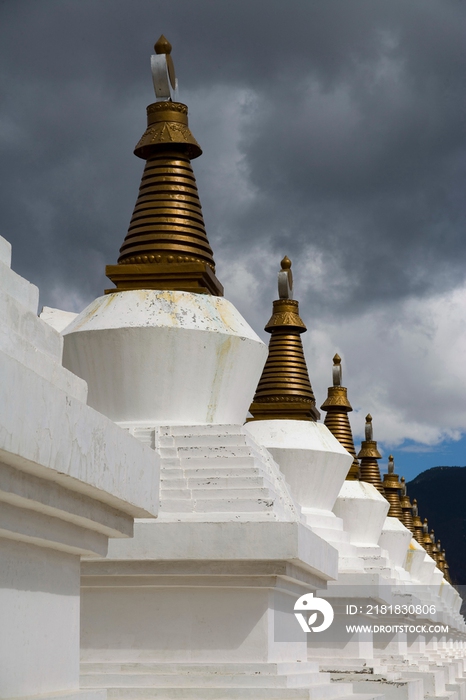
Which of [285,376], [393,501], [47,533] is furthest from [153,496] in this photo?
[393,501]

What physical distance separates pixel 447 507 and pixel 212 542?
489 ft

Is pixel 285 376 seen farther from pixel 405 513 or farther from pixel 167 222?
pixel 405 513

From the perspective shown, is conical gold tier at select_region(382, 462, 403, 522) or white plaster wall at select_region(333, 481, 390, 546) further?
conical gold tier at select_region(382, 462, 403, 522)

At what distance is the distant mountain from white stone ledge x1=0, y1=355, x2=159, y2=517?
132755mm

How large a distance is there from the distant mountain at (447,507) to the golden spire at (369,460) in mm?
107804

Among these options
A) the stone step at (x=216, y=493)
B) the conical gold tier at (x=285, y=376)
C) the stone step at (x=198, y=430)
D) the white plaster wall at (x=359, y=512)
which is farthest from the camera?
the white plaster wall at (x=359, y=512)

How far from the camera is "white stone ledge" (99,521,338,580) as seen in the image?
8438 millimetres

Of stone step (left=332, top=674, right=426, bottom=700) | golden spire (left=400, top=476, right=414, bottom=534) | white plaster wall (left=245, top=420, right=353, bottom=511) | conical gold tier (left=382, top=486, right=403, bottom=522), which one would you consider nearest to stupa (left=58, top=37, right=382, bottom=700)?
stone step (left=332, top=674, right=426, bottom=700)

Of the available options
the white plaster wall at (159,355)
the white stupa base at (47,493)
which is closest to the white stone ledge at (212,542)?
the white plaster wall at (159,355)

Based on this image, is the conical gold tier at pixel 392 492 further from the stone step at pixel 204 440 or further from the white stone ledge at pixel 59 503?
the white stone ledge at pixel 59 503

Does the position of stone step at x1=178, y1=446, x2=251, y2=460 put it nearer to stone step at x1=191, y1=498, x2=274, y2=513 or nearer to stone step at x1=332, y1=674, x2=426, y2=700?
stone step at x1=191, y1=498, x2=274, y2=513

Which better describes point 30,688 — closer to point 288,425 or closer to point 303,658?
point 303,658

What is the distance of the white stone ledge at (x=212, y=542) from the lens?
8.44 m

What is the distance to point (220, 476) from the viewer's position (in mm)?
9352
